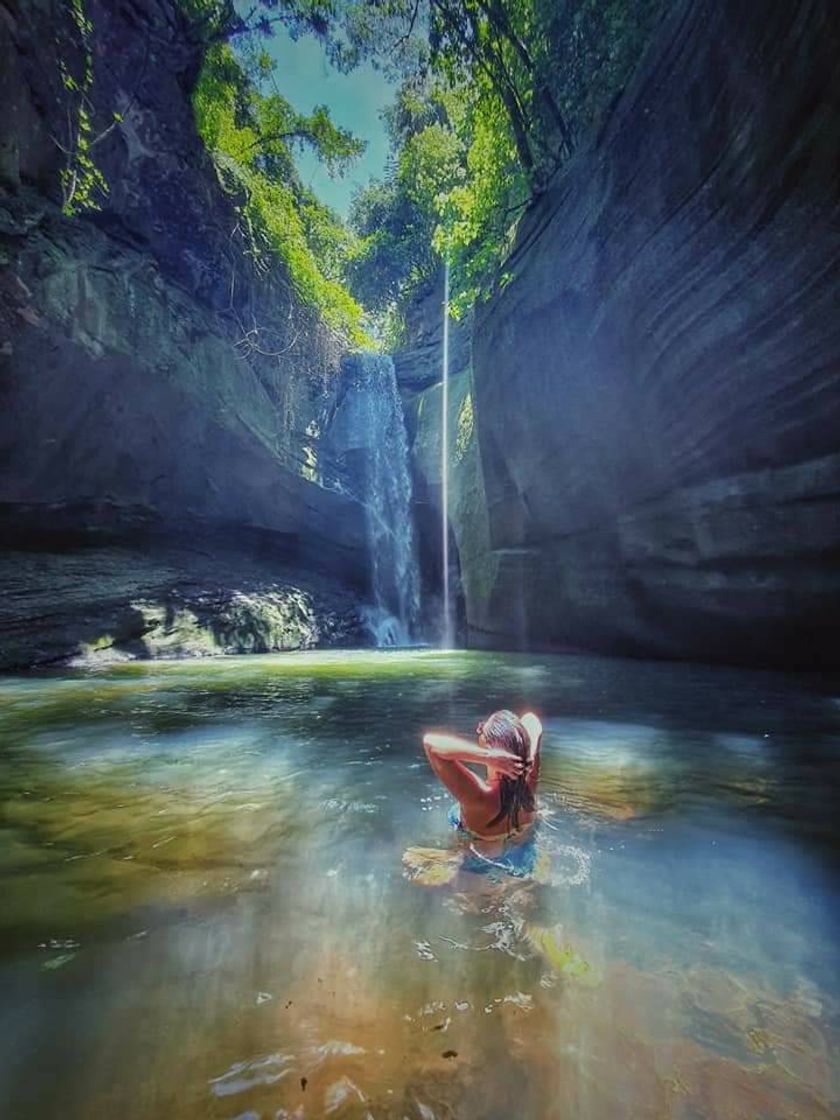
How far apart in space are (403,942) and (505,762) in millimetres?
749

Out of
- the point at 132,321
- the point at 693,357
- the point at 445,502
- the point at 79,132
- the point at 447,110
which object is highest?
the point at 447,110

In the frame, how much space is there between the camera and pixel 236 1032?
4.30ft

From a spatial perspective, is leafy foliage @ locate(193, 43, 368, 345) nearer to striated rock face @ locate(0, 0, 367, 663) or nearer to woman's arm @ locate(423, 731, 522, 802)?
striated rock face @ locate(0, 0, 367, 663)

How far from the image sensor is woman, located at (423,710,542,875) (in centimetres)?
215

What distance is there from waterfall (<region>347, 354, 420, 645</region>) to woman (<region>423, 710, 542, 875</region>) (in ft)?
44.7

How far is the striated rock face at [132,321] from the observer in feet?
29.3

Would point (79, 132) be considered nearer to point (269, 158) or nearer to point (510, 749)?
point (269, 158)

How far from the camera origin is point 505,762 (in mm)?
2223

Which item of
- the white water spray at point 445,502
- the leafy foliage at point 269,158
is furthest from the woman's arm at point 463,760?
the leafy foliage at point 269,158

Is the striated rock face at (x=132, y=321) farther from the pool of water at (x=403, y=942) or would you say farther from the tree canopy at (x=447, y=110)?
the pool of water at (x=403, y=942)

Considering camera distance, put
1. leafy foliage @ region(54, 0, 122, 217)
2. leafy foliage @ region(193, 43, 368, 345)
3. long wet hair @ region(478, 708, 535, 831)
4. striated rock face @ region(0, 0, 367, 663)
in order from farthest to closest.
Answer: leafy foliage @ region(193, 43, 368, 345) → leafy foliage @ region(54, 0, 122, 217) → striated rock face @ region(0, 0, 367, 663) → long wet hair @ region(478, 708, 535, 831)

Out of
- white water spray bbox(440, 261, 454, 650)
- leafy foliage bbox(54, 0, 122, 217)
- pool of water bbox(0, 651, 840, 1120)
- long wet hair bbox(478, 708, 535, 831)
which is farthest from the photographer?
white water spray bbox(440, 261, 454, 650)

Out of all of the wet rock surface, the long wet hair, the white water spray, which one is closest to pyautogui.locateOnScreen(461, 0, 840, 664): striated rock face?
the white water spray

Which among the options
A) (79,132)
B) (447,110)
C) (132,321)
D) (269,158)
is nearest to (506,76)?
(79,132)
